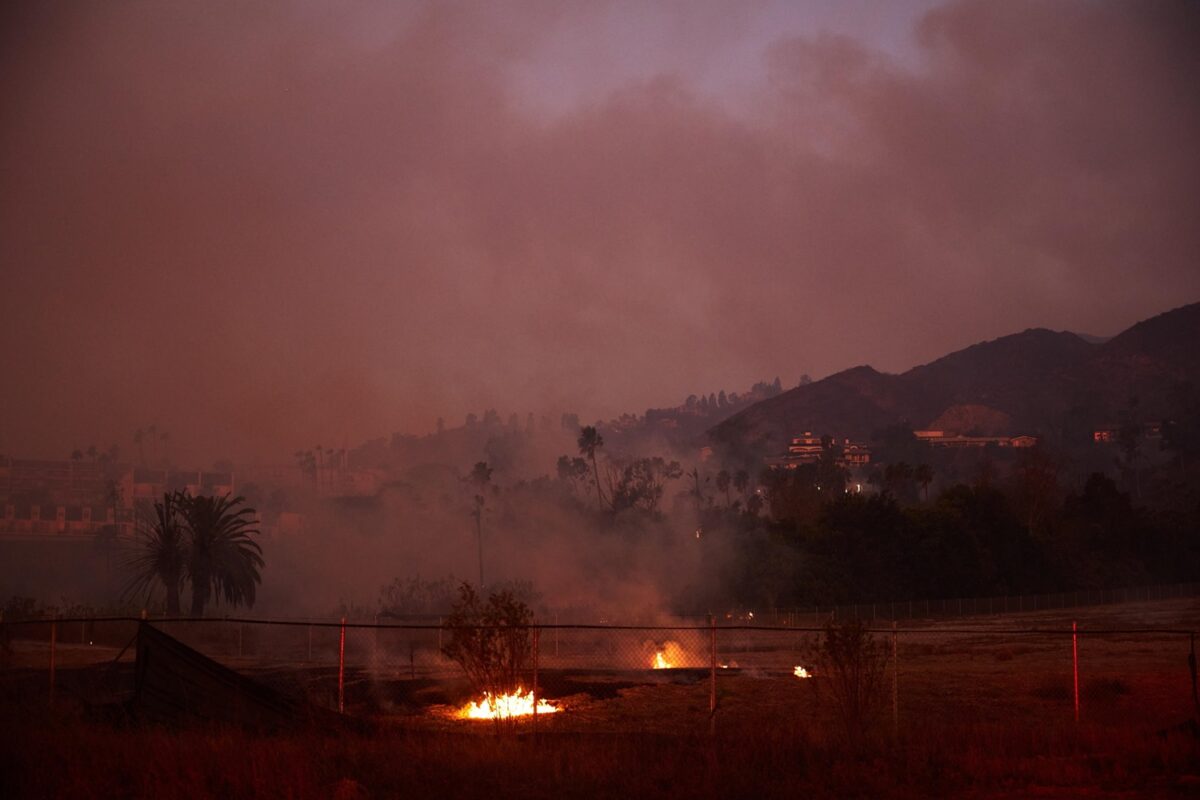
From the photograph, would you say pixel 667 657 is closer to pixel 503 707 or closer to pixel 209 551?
pixel 503 707

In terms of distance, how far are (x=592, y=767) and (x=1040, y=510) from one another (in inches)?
3583

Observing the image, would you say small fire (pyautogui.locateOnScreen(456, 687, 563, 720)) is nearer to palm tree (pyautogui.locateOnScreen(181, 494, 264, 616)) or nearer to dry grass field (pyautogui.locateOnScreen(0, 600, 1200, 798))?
dry grass field (pyautogui.locateOnScreen(0, 600, 1200, 798))

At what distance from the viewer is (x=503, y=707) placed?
1792cm

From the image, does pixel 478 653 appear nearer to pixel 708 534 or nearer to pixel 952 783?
pixel 952 783

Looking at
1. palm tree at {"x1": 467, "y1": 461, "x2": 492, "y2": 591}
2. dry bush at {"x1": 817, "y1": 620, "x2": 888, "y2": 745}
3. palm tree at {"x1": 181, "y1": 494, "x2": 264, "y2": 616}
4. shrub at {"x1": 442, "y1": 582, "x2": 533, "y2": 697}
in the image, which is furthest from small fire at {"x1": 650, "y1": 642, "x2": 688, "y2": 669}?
palm tree at {"x1": 467, "y1": 461, "x2": 492, "y2": 591}

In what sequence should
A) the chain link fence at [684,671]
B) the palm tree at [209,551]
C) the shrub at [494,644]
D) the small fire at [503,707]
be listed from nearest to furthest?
the shrub at [494,644], the small fire at [503,707], the chain link fence at [684,671], the palm tree at [209,551]

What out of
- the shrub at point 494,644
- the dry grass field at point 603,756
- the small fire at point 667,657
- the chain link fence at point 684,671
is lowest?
the small fire at point 667,657

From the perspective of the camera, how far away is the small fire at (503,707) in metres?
16.2

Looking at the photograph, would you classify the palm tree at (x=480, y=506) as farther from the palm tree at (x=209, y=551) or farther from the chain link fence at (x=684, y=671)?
the chain link fence at (x=684, y=671)

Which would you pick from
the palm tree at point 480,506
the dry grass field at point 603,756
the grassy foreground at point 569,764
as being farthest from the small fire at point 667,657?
the palm tree at point 480,506

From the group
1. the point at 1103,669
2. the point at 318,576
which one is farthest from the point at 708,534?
the point at 1103,669

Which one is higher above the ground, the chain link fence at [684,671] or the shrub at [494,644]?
the shrub at [494,644]

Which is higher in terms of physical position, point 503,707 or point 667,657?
point 503,707

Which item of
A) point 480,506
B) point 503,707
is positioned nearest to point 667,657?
point 503,707
